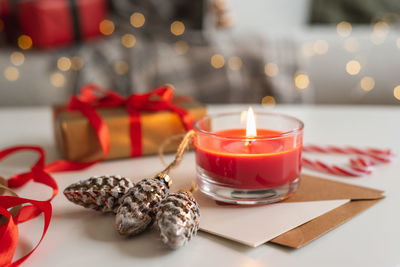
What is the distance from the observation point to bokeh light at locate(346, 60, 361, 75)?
2.10 m

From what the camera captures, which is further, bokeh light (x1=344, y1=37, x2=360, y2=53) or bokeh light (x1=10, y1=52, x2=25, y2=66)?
bokeh light (x1=344, y1=37, x2=360, y2=53)

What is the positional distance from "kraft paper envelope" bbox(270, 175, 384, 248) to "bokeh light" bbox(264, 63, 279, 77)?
1.36 metres

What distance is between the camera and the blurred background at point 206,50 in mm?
1837

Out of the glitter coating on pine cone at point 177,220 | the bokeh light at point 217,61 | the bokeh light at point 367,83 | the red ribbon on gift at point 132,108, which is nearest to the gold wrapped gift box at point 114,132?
the red ribbon on gift at point 132,108

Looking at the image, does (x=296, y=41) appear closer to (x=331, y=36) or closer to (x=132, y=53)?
(x=331, y=36)

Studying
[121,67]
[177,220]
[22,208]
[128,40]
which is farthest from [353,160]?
[128,40]

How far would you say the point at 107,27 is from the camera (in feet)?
6.81

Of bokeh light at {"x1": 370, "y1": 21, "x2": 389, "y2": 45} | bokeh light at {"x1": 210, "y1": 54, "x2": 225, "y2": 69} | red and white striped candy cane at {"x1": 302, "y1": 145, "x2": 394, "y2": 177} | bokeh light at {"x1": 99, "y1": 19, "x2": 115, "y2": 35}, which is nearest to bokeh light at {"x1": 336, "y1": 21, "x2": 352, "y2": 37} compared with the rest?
bokeh light at {"x1": 370, "y1": 21, "x2": 389, "y2": 45}

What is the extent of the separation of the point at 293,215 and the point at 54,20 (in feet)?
5.31

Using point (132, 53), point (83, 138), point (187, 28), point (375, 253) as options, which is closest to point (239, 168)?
point (375, 253)

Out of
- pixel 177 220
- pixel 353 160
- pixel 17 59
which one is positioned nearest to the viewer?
pixel 177 220

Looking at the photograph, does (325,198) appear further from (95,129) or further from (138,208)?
(95,129)

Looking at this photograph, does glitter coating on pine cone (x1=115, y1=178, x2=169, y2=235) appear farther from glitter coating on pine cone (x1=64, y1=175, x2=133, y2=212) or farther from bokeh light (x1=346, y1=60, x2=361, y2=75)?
bokeh light (x1=346, y1=60, x2=361, y2=75)

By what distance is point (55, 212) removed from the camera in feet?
1.91
